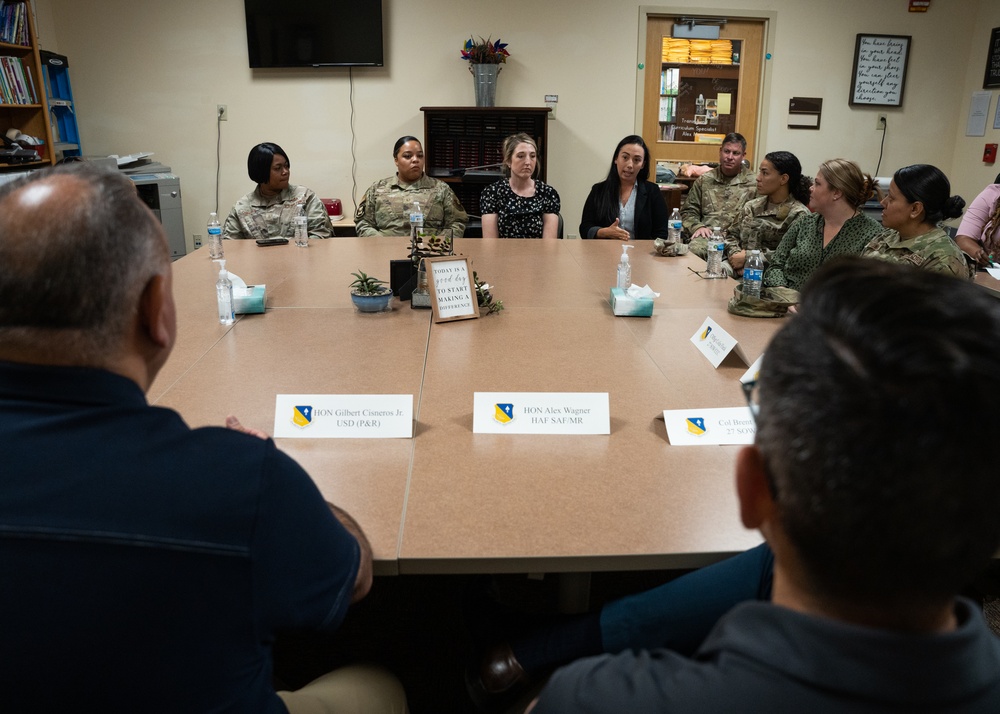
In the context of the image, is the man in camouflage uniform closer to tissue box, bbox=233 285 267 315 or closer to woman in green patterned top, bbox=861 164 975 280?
woman in green patterned top, bbox=861 164 975 280

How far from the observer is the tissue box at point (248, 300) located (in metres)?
2.46

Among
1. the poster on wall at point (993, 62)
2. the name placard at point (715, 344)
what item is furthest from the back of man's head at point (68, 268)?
the poster on wall at point (993, 62)

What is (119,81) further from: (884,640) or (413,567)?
(884,640)

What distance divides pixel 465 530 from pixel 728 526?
1.38 feet

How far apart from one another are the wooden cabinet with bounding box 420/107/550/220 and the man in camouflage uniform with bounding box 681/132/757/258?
1.38 metres

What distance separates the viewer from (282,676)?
180 cm

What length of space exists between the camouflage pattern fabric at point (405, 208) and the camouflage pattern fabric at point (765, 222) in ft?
5.29

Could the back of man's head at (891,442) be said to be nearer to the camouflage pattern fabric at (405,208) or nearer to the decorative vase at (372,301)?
the decorative vase at (372,301)

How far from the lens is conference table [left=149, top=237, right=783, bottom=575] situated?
1189mm

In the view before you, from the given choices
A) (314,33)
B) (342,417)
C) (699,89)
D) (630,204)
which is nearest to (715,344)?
(342,417)

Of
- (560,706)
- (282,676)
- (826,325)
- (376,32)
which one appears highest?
(376,32)

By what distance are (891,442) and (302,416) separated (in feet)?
4.06

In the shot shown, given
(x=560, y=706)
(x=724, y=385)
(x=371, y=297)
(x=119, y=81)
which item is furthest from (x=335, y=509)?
(x=119, y=81)

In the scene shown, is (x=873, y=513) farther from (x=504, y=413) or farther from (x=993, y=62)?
(x=993, y=62)
